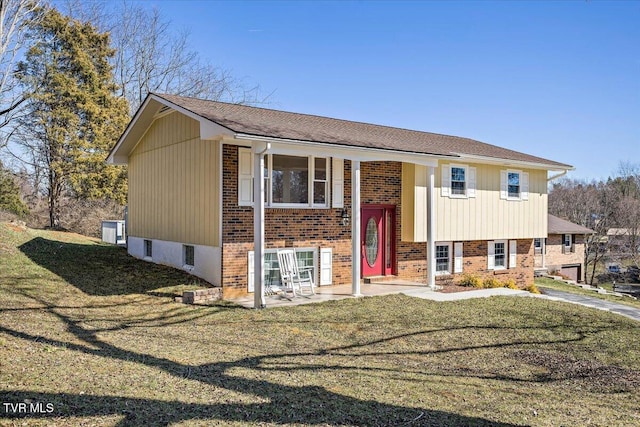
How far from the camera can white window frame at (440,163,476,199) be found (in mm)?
14211

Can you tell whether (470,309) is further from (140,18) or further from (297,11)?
(140,18)

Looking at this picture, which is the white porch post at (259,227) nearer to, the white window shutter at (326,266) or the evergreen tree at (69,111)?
the white window shutter at (326,266)

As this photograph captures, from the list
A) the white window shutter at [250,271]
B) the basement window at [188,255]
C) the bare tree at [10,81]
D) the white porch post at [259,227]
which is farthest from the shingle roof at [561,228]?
the bare tree at [10,81]

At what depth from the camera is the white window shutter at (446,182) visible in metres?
14.2

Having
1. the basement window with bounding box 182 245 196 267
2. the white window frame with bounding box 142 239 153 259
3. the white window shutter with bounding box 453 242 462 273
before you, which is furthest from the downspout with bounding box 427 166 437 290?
the white window frame with bounding box 142 239 153 259

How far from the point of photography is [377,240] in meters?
14.0

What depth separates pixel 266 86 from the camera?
3259cm

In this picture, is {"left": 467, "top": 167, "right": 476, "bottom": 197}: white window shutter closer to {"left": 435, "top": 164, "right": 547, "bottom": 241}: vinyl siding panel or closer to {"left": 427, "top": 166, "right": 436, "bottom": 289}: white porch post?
{"left": 435, "top": 164, "right": 547, "bottom": 241}: vinyl siding panel

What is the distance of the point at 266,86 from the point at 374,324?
26358 mm

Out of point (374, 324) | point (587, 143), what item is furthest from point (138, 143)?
point (587, 143)

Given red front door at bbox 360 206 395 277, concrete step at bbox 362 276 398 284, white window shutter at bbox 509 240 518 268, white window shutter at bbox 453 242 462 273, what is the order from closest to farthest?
concrete step at bbox 362 276 398 284 → red front door at bbox 360 206 395 277 → white window shutter at bbox 453 242 462 273 → white window shutter at bbox 509 240 518 268

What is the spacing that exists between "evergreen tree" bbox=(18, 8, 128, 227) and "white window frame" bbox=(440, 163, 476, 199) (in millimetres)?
16969

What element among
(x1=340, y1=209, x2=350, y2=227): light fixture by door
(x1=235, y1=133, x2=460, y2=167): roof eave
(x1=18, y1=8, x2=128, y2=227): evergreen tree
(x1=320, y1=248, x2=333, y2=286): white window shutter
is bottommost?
(x1=320, y1=248, x2=333, y2=286): white window shutter

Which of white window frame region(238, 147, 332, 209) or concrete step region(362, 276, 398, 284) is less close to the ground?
white window frame region(238, 147, 332, 209)
